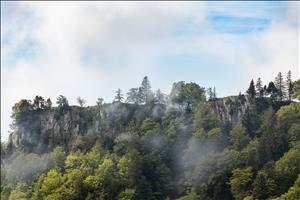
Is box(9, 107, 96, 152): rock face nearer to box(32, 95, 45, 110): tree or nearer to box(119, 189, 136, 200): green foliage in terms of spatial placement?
box(32, 95, 45, 110): tree

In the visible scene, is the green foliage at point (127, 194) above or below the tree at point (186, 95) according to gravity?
below

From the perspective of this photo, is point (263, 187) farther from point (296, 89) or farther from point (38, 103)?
point (38, 103)

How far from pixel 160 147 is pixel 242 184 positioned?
35.0 metres

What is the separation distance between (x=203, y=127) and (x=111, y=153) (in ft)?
85.4

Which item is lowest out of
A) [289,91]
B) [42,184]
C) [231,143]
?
[42,184]

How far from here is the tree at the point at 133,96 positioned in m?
174

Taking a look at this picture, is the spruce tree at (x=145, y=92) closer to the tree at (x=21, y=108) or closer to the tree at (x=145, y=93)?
the tree at (x=145, y=93)

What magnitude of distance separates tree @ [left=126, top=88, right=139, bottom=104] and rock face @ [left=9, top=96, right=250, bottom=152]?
258 cm

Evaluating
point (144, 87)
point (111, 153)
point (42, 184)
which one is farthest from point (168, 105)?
point (42, 184)

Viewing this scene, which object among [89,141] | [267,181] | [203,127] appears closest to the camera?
[267,181]

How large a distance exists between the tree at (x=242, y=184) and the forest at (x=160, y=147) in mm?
211

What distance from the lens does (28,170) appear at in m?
159

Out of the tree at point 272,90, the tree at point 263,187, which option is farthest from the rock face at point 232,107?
the tree at point 263,187

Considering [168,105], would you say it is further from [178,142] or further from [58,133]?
[58,133]
